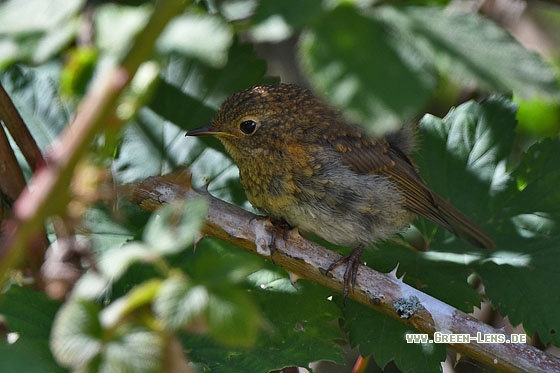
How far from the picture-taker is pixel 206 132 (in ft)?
10.4

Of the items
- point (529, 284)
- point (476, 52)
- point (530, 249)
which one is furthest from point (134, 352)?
point (530, 249)

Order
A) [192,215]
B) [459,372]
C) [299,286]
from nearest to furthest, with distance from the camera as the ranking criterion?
[192,215] → [299,286] → [459,372]

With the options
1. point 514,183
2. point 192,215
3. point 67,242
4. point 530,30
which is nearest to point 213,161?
point 514,183

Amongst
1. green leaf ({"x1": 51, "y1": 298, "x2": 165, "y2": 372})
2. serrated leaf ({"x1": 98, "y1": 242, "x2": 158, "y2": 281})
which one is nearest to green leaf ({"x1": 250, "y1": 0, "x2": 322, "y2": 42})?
serrated leaf ({"x1": 98, "y1": 242, "x2": 158, "y2": 281})

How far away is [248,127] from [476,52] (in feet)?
8.04

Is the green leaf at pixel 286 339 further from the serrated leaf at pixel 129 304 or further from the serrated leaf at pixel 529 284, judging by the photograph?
the serrated leaf at pixel 129 304

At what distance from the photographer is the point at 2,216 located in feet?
8.39

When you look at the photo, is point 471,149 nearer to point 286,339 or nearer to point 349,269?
point 349,269

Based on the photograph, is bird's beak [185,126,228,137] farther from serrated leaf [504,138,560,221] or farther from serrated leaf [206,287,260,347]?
serrated leaf [206,287,260,347]

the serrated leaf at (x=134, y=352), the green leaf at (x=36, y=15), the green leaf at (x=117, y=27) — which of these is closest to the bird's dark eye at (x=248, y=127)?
the green leaf at (x=117, y=27)

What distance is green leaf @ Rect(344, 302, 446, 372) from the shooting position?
285cm

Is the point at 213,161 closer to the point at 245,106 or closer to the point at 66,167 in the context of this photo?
the point at 245,106

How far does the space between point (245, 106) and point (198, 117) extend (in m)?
0.22

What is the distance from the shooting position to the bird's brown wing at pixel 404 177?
3414 mm
